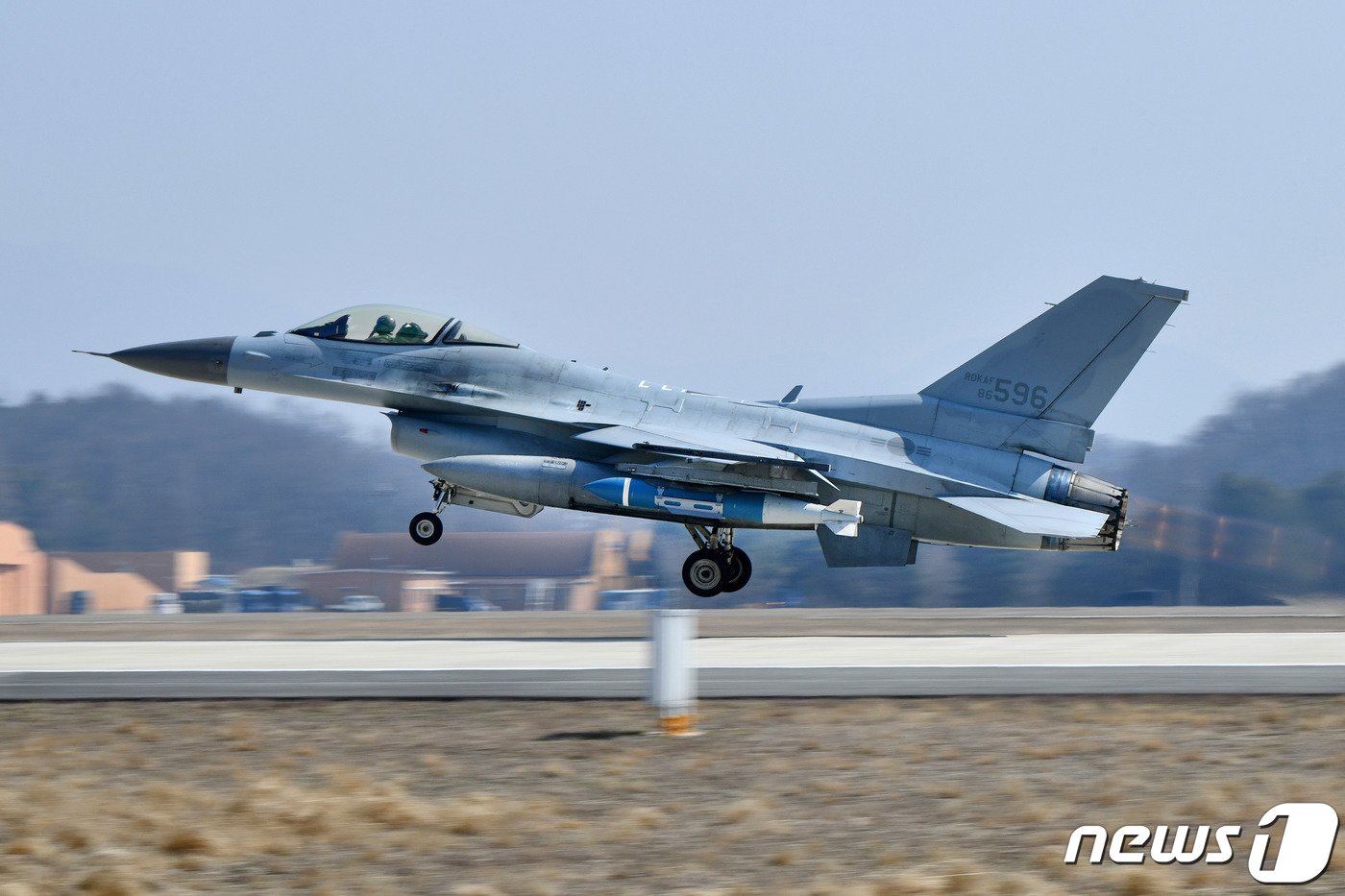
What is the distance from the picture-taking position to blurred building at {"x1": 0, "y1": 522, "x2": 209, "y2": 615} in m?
65.7

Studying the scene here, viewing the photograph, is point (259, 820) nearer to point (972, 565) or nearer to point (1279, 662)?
point (1279, 662)

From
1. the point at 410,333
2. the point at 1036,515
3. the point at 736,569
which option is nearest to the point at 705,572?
the point at 736,569

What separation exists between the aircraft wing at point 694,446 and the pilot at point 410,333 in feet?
11.4

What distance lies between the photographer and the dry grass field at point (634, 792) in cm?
835

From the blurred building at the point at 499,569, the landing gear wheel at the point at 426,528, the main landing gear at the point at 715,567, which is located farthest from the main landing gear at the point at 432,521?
the blurred building at the point at 499,569

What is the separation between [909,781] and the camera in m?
10.4

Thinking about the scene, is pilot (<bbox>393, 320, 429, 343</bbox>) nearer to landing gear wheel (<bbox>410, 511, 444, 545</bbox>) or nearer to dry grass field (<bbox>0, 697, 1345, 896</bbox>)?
landing gear wheel (<bbox>410, 511, 444, 545</bbox>)

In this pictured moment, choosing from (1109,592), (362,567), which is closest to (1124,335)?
(1109,592)

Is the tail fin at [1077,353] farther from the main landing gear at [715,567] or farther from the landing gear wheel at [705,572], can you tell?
the landing gear wheel at [705,572]

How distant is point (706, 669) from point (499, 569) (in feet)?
170

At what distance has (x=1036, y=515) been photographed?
22703mm

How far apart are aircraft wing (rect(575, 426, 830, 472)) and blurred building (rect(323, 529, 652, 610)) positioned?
41041 mm

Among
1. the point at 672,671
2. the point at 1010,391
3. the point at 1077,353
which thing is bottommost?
the point at 672,671

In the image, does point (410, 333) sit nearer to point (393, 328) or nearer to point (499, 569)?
point (393, 328)
